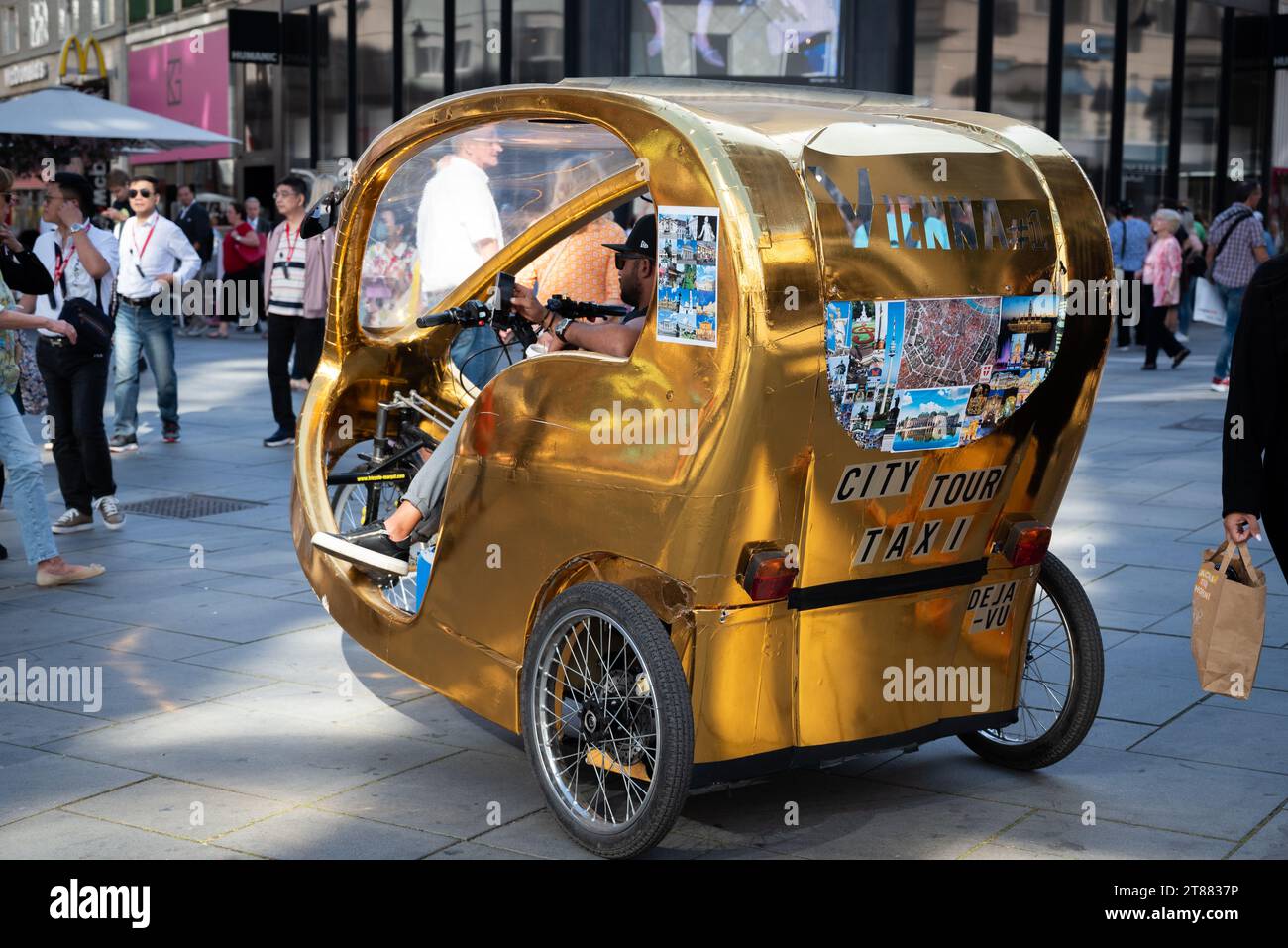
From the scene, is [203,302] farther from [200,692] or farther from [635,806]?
[635,806]

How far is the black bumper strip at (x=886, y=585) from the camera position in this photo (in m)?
4.05

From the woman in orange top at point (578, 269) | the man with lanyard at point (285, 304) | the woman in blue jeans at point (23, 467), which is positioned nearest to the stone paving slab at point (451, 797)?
the woman in orange top at point (578, 269)

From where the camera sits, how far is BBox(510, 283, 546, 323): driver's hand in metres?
4.63

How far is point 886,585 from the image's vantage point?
13.8 ft

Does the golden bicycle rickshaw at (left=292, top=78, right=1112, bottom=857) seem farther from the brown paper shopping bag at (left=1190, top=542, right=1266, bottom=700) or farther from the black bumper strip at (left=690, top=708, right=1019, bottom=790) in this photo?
the brown paper shopping bag at (left=1190, top=542, right=1266, bottom=700)

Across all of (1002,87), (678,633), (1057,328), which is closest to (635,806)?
(678,633)

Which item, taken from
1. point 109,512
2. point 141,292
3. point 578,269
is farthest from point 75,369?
point 578,269

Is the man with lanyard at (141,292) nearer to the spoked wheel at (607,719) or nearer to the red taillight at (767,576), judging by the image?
the spoked wheel at (607,719)

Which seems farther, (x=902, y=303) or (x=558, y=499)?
(x=558, y=499)

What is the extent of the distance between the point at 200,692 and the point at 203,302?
50.7 feet

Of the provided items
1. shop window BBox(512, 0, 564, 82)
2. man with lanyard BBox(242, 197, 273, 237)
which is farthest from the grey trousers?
man with lanyard BBox(242, 197, 273, 237)

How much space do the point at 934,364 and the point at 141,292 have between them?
846 centimetres

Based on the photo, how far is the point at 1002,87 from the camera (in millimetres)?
22594
